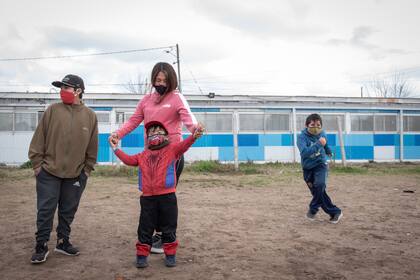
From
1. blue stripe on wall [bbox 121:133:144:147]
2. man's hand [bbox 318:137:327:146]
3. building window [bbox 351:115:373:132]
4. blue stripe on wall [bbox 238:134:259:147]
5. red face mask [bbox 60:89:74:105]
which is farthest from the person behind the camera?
building window [bbox 351:115:373:132]

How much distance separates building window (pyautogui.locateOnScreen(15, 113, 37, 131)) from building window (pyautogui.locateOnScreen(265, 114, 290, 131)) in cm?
1011

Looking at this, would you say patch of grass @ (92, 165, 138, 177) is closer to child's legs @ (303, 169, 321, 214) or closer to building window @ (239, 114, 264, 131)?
building window @ (239, 114, 264, 131)

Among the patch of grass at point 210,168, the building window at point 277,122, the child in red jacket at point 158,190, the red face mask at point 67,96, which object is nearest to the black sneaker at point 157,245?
the child in red jacket at point 158,190

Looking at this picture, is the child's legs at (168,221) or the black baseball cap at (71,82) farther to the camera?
the black baseball cap at (71,82)

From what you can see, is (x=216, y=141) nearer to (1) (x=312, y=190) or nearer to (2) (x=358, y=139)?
(2) (x=358, y=139)

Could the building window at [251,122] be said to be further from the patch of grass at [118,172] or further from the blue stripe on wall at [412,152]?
the blue stripe on wall at [412,152]

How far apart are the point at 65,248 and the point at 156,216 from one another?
3.44 feet

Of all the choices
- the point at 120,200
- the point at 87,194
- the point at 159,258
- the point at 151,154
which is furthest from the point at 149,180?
the point at 87,194

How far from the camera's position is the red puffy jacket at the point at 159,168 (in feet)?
11.9

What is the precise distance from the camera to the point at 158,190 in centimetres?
364

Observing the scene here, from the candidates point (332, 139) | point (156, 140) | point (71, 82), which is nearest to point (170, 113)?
point (156, 140)

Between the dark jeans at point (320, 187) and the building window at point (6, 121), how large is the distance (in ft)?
49.1

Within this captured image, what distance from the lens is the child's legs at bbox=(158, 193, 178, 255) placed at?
3666mm

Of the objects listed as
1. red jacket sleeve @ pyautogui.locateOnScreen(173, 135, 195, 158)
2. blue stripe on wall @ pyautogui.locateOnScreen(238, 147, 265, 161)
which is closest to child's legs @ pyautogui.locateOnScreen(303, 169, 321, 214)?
red jacket sleeve @ pyautogui.locateOnScreen(173, 135, 195, 158)
